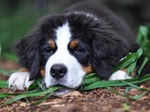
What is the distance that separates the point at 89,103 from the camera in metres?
4.30

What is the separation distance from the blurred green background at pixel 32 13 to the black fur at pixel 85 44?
2657 mm

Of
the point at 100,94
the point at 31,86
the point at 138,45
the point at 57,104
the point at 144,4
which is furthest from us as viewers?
the point at 144,4

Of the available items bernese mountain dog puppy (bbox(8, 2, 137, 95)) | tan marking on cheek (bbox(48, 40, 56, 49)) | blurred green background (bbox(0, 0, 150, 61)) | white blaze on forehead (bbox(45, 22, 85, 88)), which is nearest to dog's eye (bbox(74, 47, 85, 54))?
bernese mountain dog puppy (bbox(8, 2, 137, 95))

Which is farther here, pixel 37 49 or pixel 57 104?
pixel 37 49

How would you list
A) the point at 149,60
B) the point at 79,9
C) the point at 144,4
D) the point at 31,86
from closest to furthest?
the point at 31,86, the point at 149,60, the point at 79,9, the point at 144,4

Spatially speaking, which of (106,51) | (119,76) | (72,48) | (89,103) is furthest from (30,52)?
(89,103)

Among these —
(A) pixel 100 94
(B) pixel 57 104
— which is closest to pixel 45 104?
(B) pixel 57 104

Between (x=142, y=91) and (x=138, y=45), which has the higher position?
(x=138, y=45)

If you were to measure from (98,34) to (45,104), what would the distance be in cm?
135

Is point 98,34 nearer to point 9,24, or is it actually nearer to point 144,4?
point 9,24

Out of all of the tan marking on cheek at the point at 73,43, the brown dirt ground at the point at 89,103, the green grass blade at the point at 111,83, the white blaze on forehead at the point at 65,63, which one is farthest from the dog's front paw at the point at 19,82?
the green grass blade at the point at 111,83

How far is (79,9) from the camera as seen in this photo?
691cm

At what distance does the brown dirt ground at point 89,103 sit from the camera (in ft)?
13.3

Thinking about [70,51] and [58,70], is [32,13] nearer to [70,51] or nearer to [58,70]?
[70,51]
